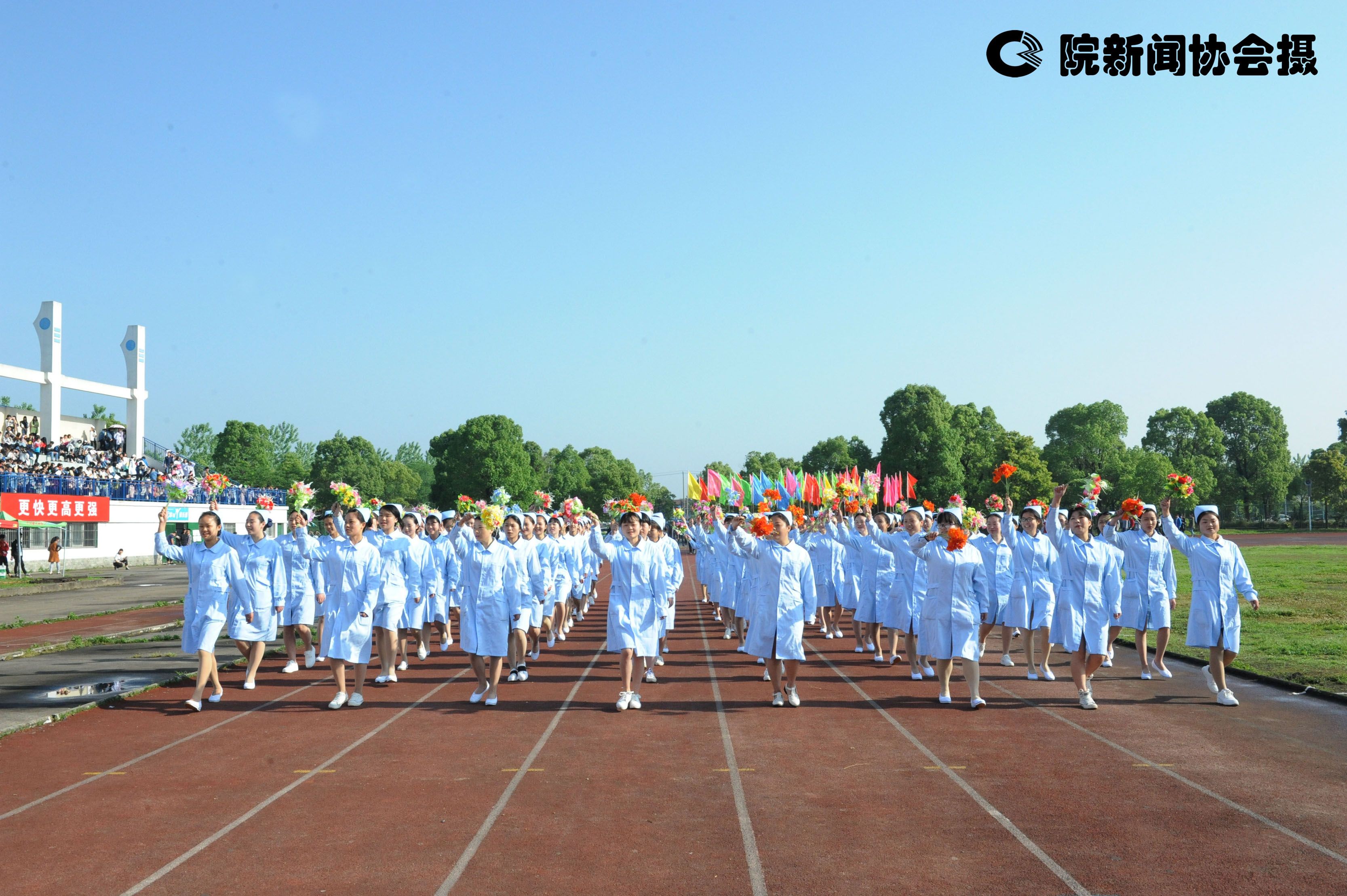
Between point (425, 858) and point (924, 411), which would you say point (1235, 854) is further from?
point (924, 411)

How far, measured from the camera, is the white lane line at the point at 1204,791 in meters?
5.48

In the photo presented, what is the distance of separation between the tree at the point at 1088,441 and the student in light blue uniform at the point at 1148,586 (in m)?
71.9

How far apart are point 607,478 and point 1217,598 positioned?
90.6 metres

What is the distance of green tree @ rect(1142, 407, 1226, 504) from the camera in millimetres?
82438

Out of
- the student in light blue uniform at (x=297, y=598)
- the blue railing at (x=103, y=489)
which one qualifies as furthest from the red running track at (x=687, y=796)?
the blue railing at (x=103, y=489)

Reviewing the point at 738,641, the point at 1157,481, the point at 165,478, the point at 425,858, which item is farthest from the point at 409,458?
the point at 425,858

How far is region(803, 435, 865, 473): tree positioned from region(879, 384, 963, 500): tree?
850 inches

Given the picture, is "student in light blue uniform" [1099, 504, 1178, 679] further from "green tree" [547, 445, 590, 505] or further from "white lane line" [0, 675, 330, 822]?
"green tree" [547, 445, 590, 505]

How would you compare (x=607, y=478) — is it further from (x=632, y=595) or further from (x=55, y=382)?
(x=632, y=595)

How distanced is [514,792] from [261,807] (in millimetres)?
1689

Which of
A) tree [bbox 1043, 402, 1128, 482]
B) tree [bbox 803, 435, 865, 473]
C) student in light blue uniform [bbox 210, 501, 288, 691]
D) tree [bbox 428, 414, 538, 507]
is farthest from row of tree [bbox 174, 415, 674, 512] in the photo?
student in light blue uniform [bbox 210, 501, 288, 691]

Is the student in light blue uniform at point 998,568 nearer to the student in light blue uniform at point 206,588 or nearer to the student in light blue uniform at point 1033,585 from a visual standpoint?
the student in light blue uniform at point 1033,585

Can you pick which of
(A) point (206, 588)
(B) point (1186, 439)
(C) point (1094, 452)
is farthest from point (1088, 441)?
(A) point (206, 588)

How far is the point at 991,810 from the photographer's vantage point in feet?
20.5
